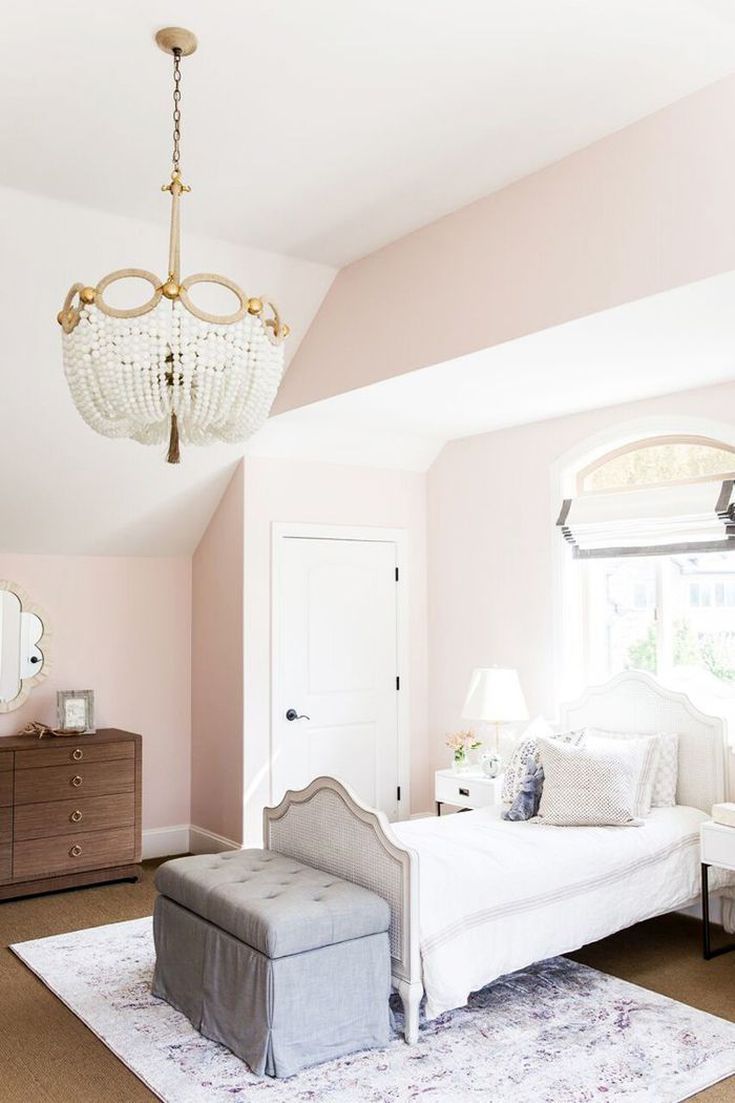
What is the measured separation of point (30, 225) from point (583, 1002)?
147 inches

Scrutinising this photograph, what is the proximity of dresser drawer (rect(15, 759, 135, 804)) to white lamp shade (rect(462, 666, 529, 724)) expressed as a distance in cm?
189

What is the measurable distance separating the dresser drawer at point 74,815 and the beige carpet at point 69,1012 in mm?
333

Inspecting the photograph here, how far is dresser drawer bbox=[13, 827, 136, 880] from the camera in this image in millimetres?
4980

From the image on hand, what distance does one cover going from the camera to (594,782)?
4.16 metres

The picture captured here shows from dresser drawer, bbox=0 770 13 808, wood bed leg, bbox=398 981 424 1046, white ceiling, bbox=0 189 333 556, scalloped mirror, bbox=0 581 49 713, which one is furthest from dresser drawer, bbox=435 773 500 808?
scalloped mirror, bbox=0 581 49 713

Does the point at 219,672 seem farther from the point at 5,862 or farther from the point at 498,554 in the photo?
the point at 498,554

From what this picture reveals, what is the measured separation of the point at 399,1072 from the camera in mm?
3086

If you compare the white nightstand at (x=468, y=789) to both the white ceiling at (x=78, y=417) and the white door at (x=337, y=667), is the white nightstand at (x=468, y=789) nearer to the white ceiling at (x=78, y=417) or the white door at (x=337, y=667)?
the white door at (x=337, y=667)

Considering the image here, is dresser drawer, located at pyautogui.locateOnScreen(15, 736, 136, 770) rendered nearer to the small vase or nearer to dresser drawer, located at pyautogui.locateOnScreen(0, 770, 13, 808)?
dresser drawer, located at pyautogui.locateOnScreen(0, 770, 13, 808)

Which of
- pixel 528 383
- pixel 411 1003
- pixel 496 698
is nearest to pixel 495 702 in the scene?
pixel 496 698

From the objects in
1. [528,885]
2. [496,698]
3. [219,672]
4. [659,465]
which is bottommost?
[528,885]

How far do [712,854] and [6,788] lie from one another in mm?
3399

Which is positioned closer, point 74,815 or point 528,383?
point 528,383

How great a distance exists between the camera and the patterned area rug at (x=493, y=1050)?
297 centimetres
